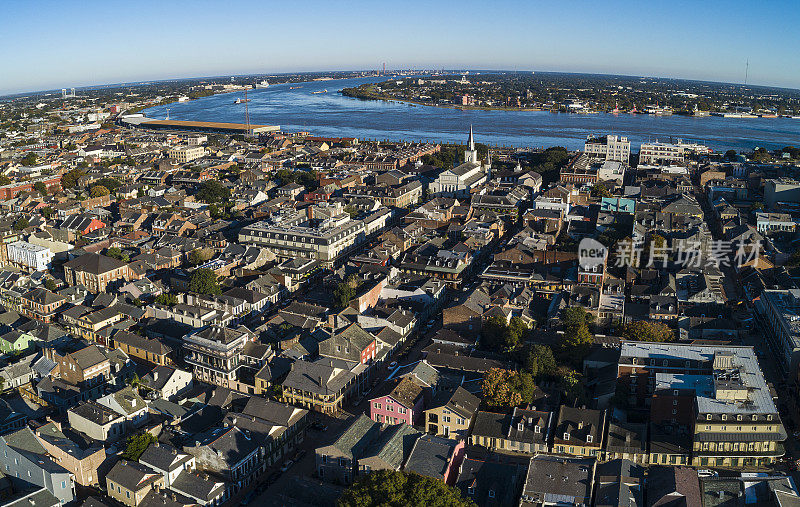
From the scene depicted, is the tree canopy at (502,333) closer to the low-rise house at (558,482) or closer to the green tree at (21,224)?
the low-rise house at (558,482)

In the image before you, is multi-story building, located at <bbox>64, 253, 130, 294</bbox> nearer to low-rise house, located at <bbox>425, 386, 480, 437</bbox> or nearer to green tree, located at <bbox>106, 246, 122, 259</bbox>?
green tree, located at <bbox>106, 246, 122, 259</bbox>

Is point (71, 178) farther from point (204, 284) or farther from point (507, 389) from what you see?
point (507, 389)

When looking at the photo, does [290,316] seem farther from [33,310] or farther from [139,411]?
[33,310]

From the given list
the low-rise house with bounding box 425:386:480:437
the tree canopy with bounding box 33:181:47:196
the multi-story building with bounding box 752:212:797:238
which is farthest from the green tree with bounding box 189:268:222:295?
the multi-story building with bounding box 752:212:797:238

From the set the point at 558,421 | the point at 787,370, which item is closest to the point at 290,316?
the point at 558,421

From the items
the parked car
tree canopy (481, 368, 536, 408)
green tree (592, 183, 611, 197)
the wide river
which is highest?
the wide river

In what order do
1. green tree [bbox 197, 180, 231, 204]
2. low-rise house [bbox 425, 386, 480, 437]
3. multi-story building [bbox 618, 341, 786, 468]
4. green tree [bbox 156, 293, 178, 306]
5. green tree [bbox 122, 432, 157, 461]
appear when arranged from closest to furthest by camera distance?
green tree [bbox 122, 432, 157, 461], multi-story building [bbox 618, 341, 786, 468], low-rise house [bbox 425, 386, 480, 437], green tree [bbox 156, 293, 178, 306], green tree [bbox 197, 180, 231, 204]

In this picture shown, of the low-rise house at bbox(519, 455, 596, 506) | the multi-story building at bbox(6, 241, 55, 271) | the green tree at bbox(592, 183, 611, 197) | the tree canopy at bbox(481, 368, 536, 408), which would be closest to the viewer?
the low-rise house at bbox(519, 455, 596, 506)

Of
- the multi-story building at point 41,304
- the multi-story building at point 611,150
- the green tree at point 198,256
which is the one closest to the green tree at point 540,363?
the green tree at point 198,256
